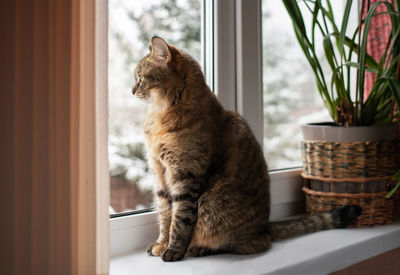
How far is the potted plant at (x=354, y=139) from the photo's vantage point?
Answer: 1265 mm

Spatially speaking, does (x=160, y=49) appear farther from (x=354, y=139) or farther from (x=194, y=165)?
(x=354, y=139)

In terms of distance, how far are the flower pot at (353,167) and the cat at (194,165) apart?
290mm

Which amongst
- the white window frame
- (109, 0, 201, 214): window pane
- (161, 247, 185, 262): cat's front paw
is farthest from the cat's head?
(161, 247, 185, 262): cat's front paw

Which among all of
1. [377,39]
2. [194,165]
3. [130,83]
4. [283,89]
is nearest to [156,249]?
[194,165]

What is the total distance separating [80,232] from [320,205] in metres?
0.89

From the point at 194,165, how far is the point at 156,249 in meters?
0.27

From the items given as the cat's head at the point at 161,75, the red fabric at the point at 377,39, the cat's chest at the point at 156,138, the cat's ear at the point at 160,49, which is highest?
the red fabric at the point at 377,39

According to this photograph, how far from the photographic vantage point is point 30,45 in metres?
0.67

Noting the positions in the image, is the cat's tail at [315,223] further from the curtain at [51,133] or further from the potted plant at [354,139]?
the curtain at [51,133]

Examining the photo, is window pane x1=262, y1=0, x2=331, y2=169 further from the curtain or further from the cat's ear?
the curtain

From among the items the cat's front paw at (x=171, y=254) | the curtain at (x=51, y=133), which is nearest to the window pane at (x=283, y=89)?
the cat's front paw at (x=171, y=254)

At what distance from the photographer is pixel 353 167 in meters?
1.27

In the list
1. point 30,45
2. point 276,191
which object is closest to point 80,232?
point 30,45

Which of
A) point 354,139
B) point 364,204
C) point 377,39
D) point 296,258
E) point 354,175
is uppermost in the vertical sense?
point 377,39
